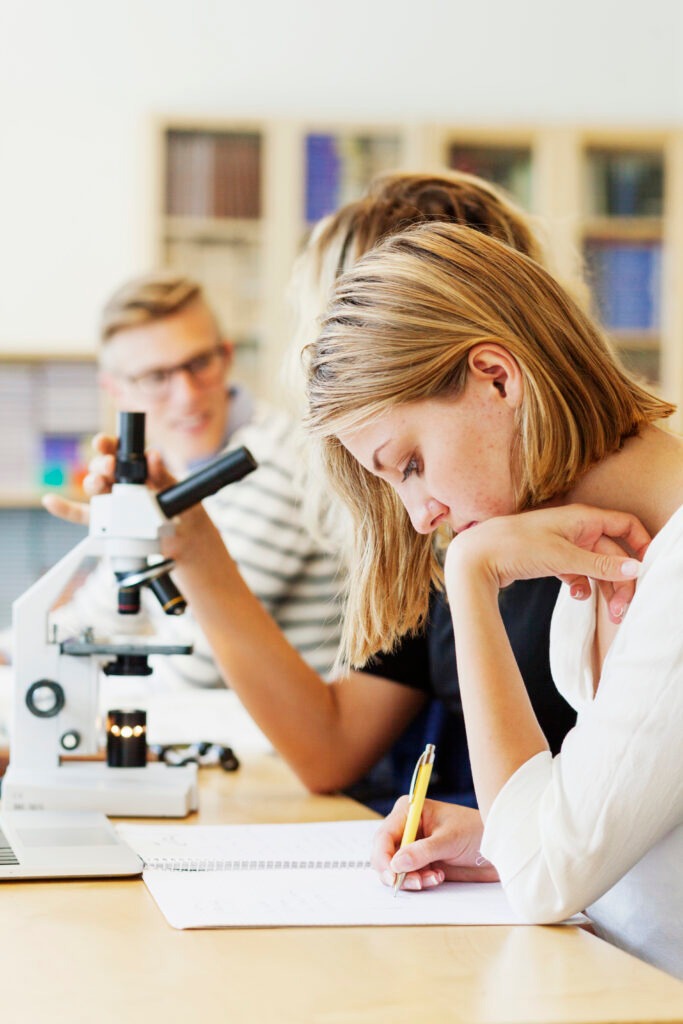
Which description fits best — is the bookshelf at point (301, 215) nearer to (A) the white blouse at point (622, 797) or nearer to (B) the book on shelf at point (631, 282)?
(B) the book on shelf at point (631, 282)

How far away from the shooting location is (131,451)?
1430 mm

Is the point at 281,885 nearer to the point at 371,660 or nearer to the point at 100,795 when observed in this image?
the point at 100,795

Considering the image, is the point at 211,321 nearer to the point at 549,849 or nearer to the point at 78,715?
the point at 78,715

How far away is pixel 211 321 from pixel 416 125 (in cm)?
153

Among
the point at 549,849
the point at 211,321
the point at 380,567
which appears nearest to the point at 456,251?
the point at 380,567

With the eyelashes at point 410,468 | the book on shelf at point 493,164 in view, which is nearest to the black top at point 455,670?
the eyelashes at point 410,468

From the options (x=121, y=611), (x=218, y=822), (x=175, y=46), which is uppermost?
(x=175, y=46)

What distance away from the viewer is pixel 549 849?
3.28 feet

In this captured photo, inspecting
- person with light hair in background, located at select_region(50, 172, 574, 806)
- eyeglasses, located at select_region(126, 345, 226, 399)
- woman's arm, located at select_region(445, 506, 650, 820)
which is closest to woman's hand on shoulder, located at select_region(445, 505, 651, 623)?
woman's arm, located at select_region(445, 506, 650, 820)

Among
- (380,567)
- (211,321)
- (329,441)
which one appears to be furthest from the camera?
(211,321)

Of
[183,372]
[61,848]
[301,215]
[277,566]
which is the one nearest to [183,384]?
[183,372]

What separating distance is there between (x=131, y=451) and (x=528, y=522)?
52 cm

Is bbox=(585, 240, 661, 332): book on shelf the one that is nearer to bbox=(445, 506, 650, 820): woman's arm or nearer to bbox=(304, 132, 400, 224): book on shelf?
bbox=(304, 132, 400, 224): book on shelf

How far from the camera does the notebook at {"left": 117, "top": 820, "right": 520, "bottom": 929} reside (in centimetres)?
101
